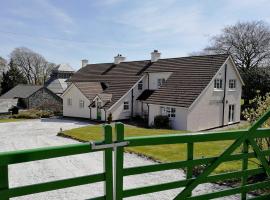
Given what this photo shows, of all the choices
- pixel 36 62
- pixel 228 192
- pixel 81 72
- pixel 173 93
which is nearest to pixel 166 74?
pixel 173 93

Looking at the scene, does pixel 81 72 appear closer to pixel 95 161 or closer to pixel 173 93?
pixel 173 93

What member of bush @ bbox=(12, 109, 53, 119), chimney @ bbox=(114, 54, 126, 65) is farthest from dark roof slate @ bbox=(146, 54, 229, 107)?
bush @ bbox=(12, 109, 53, 119)

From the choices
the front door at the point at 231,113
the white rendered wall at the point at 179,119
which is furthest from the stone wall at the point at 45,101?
the front door at the point at 231,113

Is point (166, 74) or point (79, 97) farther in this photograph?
point (79, 97)

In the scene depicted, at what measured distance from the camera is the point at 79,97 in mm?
35812

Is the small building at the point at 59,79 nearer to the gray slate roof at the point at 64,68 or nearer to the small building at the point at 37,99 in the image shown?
the gray slate roof at the point at 64,68

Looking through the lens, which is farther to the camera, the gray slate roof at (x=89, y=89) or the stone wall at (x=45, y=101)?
the stone wall at (x=45, y=101)

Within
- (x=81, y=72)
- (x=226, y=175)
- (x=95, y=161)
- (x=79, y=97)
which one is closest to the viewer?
(x=226, y=175)

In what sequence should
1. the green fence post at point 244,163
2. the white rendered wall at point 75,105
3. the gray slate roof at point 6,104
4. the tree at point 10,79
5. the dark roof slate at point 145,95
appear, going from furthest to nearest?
1. the tree at point 10,79
2. the gray slate roof at point 6,104
3. the white rendered wall at point 75,105
4. the dark roof slate at point 145,95
5. the green fence post at point 244,163

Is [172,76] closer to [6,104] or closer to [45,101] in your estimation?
[45,101]

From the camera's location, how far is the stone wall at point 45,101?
44.2 m

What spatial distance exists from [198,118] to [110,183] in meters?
24.1

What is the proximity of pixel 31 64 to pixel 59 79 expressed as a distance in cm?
2119

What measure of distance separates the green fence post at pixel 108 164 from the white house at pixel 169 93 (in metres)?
22.5
